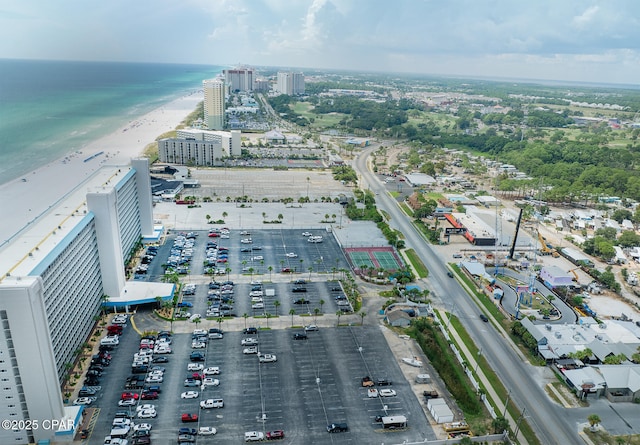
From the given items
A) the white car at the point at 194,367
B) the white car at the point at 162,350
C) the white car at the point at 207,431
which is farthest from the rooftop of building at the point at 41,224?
the white car at the point at 207,431

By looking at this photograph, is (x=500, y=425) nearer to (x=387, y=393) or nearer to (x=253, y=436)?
(x=387, y=393)

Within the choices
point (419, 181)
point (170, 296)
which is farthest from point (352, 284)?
point (419, 181)

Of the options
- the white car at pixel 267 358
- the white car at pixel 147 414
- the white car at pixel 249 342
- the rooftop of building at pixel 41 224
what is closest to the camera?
the rooftop of building at pixel 41 224

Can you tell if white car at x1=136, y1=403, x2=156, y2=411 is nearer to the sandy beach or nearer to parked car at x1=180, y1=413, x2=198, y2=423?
parked car at x1=180, y1=413, x2=198, y2=423

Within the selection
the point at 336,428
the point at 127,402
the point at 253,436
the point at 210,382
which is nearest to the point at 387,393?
the point at 336,428

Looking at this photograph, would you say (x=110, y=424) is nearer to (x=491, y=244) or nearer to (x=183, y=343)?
(x=183, y=343)

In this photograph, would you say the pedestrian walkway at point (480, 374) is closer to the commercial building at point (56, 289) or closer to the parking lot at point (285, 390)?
the parking lot at point (285, 390)
